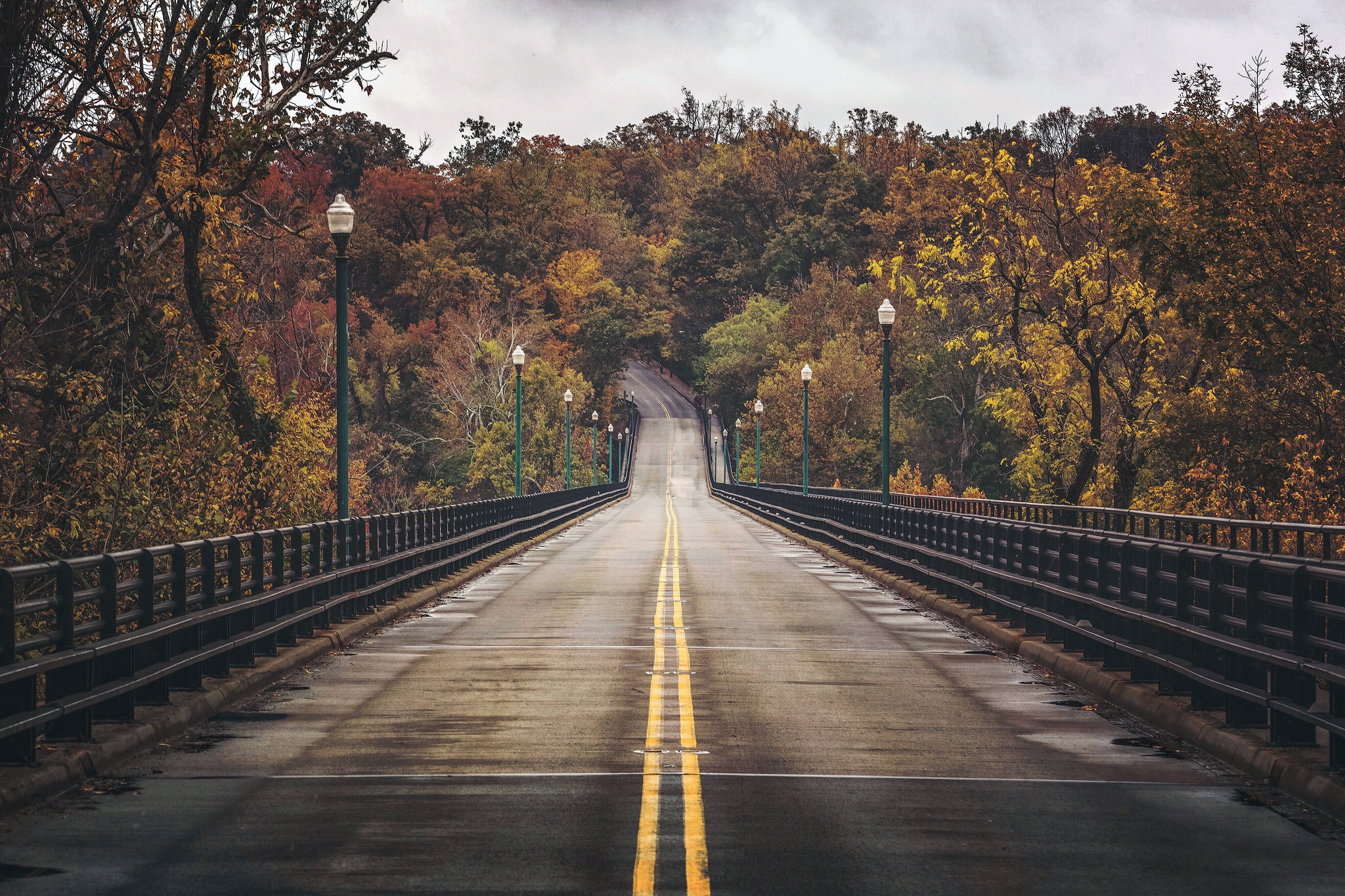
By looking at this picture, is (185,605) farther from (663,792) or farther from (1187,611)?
(1187,611)

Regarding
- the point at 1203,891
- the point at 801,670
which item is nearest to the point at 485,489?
the point at 801,670

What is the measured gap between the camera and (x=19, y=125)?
21.6m

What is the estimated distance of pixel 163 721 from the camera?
11.5 m

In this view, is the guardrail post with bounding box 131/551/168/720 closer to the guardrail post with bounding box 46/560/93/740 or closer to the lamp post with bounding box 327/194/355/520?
the guardrail post with bounding box 46/560/93/740

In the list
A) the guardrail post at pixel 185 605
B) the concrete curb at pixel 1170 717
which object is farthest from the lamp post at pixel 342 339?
the concrete curb at pixel 1170 717

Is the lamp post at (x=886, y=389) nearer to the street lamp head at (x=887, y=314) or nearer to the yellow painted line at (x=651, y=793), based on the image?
the street lamp head at (x=887, y=314)

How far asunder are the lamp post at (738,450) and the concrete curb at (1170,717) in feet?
314

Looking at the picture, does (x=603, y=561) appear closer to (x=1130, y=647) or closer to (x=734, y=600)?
(x=734, y=600)

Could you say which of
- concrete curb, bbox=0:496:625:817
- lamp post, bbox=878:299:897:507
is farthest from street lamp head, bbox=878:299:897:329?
concrete curb, bbox=0:496:625:817

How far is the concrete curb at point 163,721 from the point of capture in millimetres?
9203

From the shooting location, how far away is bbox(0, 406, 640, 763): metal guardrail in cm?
945

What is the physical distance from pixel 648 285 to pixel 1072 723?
152 m

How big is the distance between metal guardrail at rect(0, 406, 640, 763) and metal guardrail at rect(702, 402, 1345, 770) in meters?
8.06

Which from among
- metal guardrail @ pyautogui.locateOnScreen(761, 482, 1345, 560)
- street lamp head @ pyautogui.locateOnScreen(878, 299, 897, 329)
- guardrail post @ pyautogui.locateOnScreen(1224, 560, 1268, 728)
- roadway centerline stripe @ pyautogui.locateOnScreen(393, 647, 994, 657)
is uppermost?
street lamp head @ pyautogui.locateOnScreen(878, 299, 897, 329)
